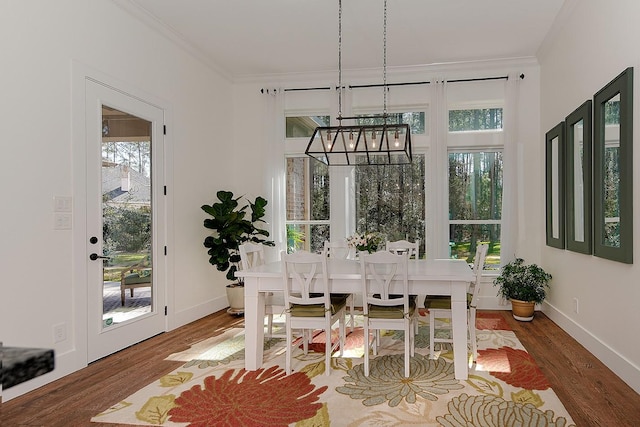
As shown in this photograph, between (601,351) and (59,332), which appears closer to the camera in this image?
(59,332)

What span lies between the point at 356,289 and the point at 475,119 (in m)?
3.70

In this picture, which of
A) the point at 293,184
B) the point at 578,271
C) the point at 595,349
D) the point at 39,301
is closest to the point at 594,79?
the point at 578,271

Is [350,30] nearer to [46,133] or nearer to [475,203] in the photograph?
[475,203]

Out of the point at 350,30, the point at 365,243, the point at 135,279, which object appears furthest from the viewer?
the point at 350,30

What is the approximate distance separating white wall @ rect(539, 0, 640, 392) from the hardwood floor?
6.8 inches

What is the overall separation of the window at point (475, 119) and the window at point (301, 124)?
5.94 feet

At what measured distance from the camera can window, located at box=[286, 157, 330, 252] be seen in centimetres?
682

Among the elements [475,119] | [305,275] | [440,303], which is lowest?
[440,303]

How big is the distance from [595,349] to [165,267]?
4.19 m

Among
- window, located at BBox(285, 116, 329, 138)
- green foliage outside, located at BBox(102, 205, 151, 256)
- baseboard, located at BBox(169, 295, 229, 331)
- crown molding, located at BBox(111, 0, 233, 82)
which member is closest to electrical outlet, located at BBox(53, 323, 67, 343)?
green foliage outside, located at BBox(102, 205, 151, 256)

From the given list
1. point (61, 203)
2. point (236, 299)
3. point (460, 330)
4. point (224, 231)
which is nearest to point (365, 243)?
point (460, 330)

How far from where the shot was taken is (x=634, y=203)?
329cm

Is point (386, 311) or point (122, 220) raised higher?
point (122, 220)

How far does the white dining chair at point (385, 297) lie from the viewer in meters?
3.56
